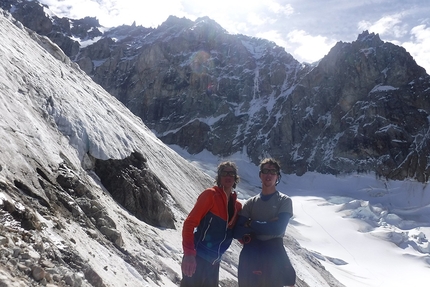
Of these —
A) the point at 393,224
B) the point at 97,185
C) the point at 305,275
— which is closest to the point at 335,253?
the point at 393,224

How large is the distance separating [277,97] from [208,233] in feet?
502

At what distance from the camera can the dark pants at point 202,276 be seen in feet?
17.6

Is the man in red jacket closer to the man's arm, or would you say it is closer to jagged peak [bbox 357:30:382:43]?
the man's arm

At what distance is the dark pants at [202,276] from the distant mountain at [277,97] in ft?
413

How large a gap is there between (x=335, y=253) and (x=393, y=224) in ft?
109

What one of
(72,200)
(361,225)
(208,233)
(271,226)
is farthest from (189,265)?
(361,225)

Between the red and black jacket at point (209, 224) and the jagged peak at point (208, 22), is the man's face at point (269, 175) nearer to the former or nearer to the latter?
the red and black jacket at point (209, 224)

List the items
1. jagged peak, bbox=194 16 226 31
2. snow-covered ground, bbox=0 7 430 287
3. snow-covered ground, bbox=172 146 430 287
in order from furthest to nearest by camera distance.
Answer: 1. jagged peak, bbox=194 16 226 31
2. snow-covered ground, bbox=172 146 430 287
3. snow-covered ground, bbox=0 7 430 287

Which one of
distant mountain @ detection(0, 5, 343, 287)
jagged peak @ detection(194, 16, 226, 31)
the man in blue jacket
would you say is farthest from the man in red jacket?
jagged peak @ detection(194, 16, 226, 31)

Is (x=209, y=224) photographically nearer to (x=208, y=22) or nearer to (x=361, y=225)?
(x=361, y=225)

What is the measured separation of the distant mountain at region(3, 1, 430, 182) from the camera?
12519 centimetres

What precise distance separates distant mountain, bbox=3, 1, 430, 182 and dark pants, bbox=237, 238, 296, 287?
125586mm

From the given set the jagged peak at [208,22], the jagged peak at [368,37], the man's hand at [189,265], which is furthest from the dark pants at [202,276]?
the jagged peak at [208,22]

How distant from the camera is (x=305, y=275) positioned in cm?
2205
